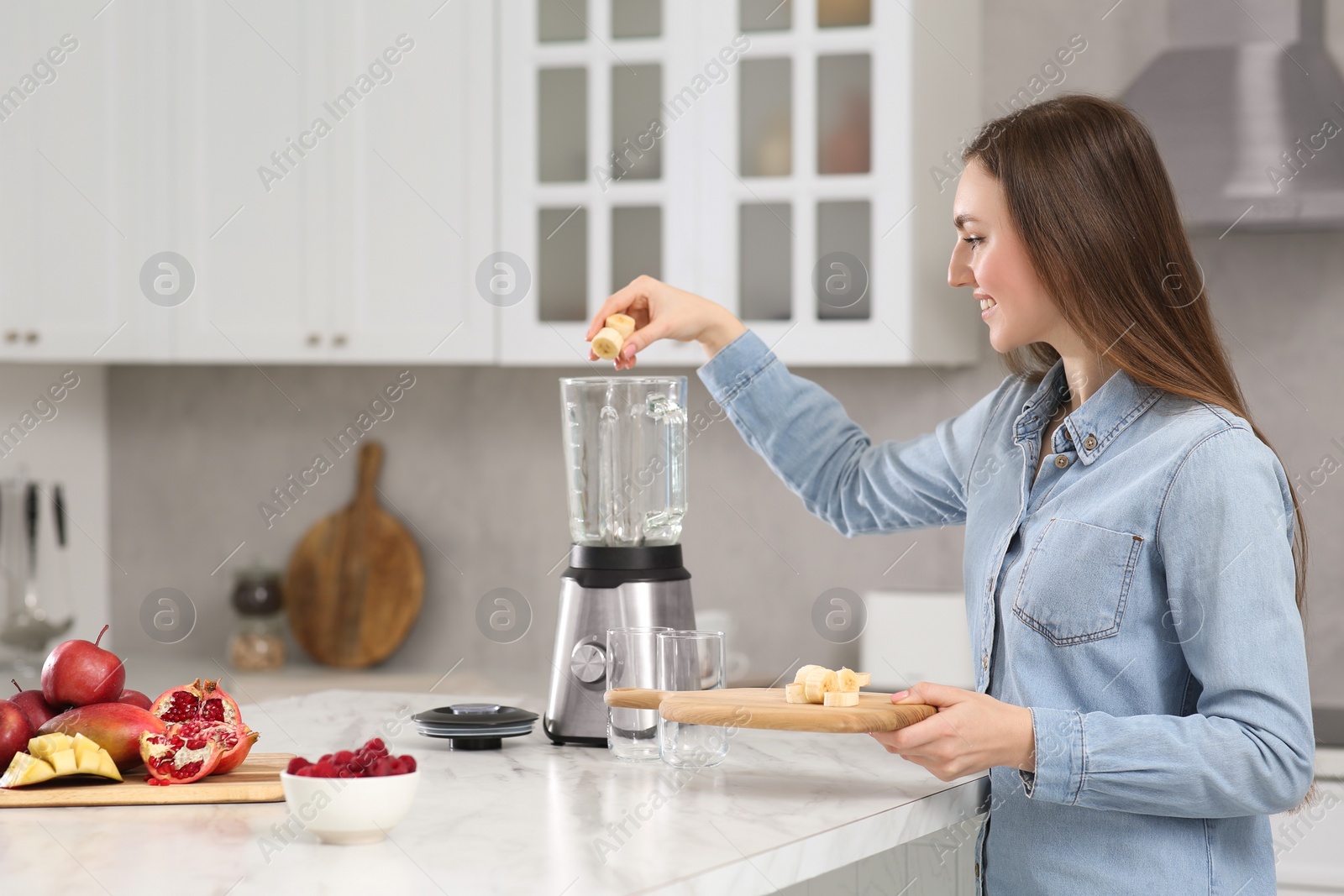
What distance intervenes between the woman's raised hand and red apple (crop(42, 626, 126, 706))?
53 cm

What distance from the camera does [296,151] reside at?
2652 millimetres

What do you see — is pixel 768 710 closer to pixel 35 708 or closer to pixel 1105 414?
pixel 1105 414

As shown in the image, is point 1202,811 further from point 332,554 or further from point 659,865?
point 332,554

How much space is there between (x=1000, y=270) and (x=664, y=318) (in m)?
0.38

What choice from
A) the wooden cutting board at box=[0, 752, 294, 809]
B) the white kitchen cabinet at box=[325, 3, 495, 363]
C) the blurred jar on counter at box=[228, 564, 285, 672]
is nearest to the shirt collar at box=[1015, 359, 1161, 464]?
the wooden cutting board at box=[0, 752, 294, 809]

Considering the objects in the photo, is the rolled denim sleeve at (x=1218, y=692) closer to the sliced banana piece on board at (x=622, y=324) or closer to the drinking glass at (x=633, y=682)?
the drinking glass at (x=633, y=682)

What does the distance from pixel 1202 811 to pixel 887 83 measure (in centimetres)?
167

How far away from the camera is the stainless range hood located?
224 cm

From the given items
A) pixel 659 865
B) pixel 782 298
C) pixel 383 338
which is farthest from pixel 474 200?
pixel 659 865

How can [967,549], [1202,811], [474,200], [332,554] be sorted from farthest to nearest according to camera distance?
[332,554] → [474,200] → [967,549] → [1202,811]

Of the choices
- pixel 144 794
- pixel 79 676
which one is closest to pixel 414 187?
pixel 79 676

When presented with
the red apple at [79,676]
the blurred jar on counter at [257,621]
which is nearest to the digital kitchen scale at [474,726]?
the red apple at [79,676]

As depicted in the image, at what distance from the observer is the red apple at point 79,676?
114 cm

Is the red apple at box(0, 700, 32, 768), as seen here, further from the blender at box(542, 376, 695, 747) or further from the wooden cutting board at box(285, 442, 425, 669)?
the wooden cutting board at box(285, 442, 425, 669)
